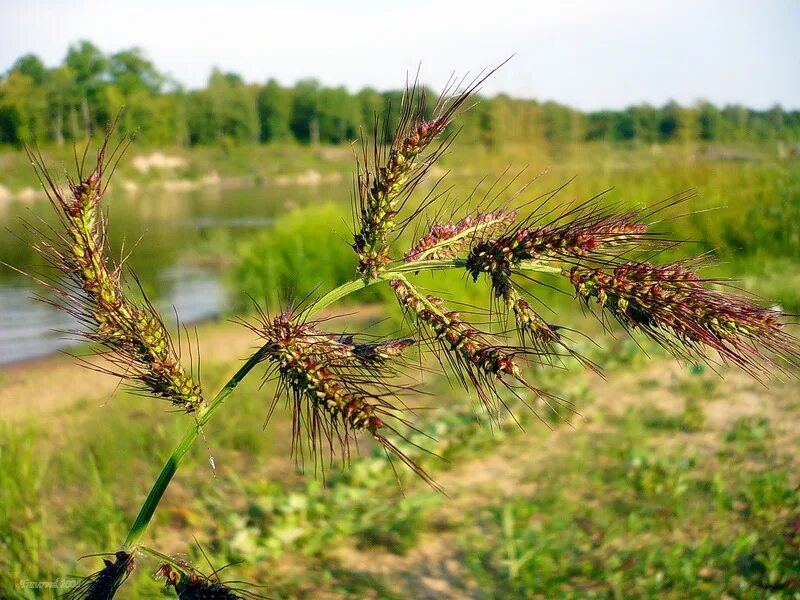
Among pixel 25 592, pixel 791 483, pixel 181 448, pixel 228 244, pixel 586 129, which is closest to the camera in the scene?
pixel 181 448

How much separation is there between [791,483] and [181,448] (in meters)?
3.55

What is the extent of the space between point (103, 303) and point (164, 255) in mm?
19413

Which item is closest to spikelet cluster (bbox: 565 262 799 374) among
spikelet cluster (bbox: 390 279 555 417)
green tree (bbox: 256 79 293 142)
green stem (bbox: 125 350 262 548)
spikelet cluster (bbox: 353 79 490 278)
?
spikelet cluster (bbox: 390 279 555 417)

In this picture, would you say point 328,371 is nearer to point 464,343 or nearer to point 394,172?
point 464,343

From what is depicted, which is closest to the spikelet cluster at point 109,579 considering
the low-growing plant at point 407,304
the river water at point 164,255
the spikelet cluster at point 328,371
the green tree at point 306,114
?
the low-growing plant at point 407,304

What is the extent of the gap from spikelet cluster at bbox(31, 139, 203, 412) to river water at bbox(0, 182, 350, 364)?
117 mm

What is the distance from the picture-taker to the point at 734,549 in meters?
3.15

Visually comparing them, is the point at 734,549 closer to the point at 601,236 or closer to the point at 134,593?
the point at 134,593

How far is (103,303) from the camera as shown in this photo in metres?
1.12

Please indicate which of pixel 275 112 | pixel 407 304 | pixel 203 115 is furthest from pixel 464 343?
pixel 275 112

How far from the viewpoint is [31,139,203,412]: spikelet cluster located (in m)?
1.09

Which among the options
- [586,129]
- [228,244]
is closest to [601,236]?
[586,129]

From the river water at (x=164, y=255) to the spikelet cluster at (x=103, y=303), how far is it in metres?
0.12

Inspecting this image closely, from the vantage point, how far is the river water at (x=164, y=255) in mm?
10820
